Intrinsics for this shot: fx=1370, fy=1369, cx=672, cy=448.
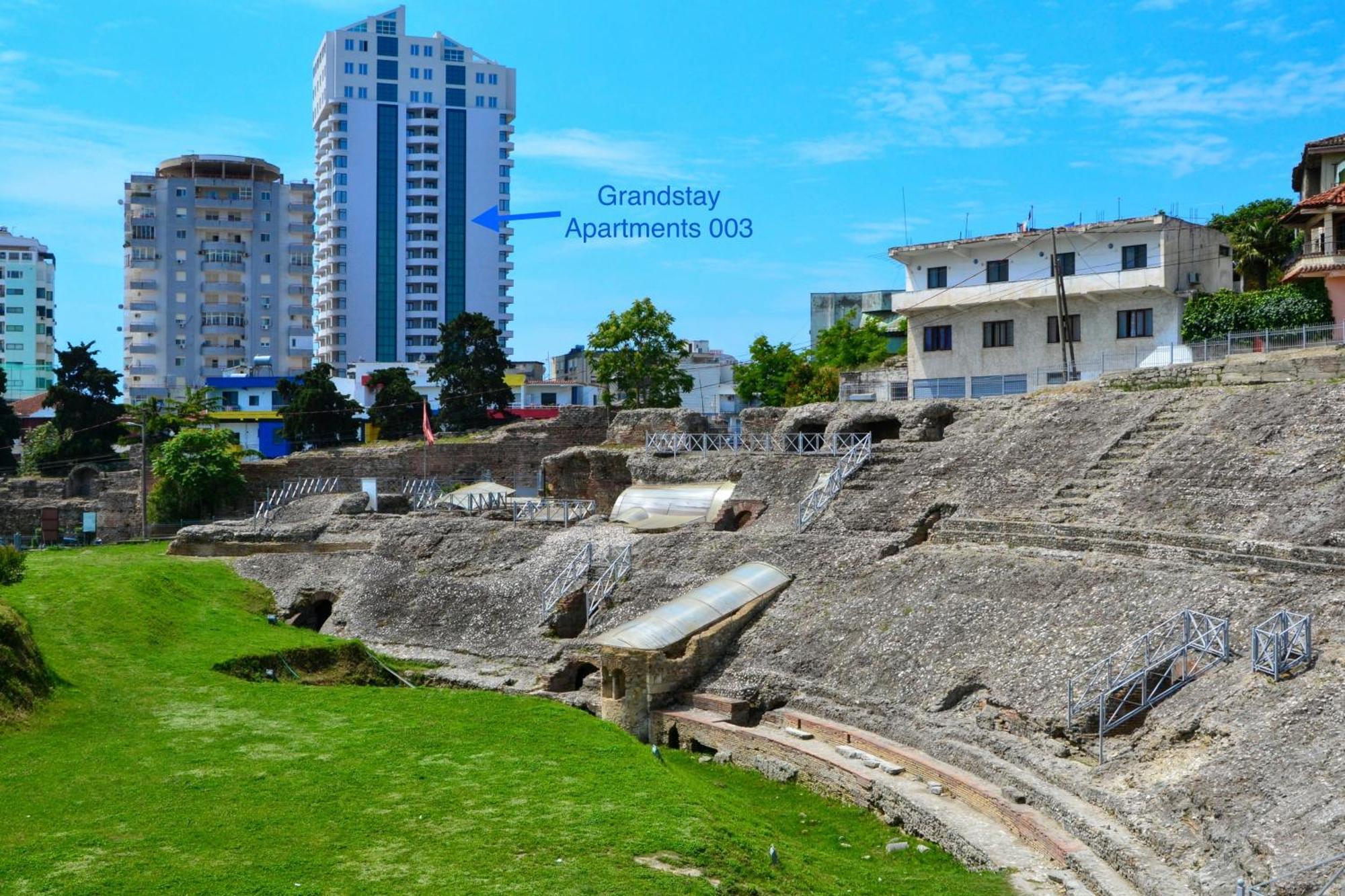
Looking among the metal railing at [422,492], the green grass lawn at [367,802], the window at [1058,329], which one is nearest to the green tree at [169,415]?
the metal railing at [422,492]

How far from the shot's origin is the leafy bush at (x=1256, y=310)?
36.3 m

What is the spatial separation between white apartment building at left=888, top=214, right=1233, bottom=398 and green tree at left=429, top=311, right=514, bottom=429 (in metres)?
24.0

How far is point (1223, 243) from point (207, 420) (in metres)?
47.0

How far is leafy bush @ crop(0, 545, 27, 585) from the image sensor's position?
94.7ft

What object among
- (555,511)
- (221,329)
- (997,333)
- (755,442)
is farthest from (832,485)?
(221,329)

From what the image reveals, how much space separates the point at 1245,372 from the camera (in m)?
33.1

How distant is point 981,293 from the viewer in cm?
4425

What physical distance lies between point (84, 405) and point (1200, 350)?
154ft

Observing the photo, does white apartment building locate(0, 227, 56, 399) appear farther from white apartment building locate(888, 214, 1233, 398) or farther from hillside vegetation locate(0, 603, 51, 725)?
hillside vegetation locate(0, 603, 51, 725)

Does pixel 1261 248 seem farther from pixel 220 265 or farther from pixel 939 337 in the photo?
pixel 220 265

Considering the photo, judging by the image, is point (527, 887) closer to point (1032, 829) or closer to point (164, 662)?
point (1032, 829)

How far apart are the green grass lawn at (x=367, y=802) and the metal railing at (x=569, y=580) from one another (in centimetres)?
515

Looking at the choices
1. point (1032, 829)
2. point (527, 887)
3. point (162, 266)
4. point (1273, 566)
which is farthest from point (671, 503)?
point (162, 266)

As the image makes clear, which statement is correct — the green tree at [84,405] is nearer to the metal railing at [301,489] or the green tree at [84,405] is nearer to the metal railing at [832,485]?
the metal railing at [301,489]
